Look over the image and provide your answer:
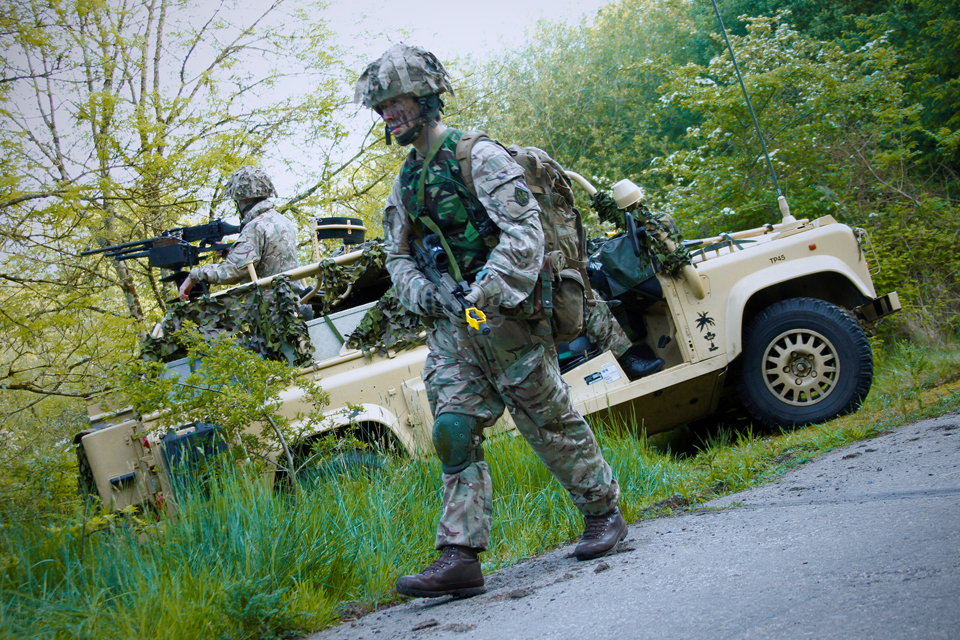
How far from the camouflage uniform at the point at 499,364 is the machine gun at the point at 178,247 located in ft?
11.6

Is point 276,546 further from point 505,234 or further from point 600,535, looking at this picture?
point 505,234

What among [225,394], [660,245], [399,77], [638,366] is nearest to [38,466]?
[225,394]

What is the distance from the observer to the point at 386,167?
1180cm

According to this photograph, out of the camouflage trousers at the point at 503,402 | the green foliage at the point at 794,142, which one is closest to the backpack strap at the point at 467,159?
the camouflage trousers at the point at 503,402

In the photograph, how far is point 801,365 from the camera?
5.22 metres

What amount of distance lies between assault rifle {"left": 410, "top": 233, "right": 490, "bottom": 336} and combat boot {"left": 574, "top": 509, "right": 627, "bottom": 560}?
899 mm

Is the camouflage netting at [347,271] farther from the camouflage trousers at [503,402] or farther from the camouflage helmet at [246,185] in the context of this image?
the camouflage trousers at [503,402]

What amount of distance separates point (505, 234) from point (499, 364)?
0.49 m

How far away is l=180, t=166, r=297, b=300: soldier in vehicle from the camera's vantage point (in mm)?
5445

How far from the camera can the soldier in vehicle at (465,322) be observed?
9.38 ft

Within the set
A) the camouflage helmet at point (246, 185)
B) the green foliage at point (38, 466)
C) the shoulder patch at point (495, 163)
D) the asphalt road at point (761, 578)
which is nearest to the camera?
the asphalt road at point (761, 578)

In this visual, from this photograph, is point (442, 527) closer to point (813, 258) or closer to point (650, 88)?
point (813, 258)

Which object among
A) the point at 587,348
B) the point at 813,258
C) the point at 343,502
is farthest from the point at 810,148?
the point at 343,502

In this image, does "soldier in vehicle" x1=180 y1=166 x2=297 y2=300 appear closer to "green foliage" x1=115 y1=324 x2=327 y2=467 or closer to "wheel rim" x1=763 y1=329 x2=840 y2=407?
"green foliage" x1=115 y1=324 x2=327 y2=467
